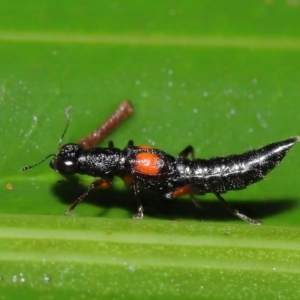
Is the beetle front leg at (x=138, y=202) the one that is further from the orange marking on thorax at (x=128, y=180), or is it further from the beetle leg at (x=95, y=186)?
the beetle leg at (x=95, y=186)

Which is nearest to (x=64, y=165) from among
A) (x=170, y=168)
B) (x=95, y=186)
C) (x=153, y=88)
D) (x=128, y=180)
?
(x=95, y=186)

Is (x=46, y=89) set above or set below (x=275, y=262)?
above

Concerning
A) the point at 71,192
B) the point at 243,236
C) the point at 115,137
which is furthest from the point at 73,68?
the point at 243,236

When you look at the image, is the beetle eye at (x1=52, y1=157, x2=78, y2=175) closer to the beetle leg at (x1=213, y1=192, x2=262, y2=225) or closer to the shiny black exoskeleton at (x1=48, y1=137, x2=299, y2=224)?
the shiny black exoskeleton at (x1=48, y1=137, x2=299, y2=224)

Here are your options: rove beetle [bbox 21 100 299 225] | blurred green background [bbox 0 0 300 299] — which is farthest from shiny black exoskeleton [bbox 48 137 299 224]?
blurred green background [bbox 0 0 300 299]

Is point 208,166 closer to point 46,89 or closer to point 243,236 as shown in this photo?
point 243,236

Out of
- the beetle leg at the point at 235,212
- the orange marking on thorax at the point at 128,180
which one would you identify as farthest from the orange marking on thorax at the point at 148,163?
the beetle leg at the point at 235,212
